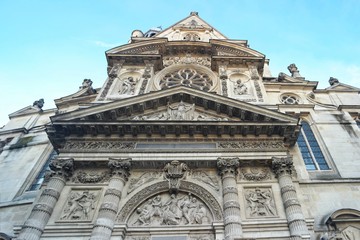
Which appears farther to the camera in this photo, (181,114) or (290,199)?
(181,114)

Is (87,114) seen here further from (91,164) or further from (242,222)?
(242,222)

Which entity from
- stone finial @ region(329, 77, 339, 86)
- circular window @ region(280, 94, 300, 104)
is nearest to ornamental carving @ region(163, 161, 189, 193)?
circular window @ region(280, 94, 300, 104)

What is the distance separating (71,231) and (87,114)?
537 centimetres

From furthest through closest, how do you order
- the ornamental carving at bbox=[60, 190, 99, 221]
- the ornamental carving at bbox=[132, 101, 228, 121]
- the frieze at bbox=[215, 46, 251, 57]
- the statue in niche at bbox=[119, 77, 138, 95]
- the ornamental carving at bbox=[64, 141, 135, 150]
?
the frieze at bbox=[215, 46, 251, 57]
the statue in niche at bbox=[119, 77, 138, 95]
the ornamental carving at bbox=[132, 101, 228, 121]
the ornamental carving at bbox=[64, 141, 135, 150]
the ornamental carving at bbox=[60, 190, 99, 221]

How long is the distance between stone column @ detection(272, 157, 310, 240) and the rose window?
7.82 m

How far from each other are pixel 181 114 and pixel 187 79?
5757 mm

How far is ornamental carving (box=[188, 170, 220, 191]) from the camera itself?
41.4 feet

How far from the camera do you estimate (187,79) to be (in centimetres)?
2005

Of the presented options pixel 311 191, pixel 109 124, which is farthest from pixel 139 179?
pixel 311 191

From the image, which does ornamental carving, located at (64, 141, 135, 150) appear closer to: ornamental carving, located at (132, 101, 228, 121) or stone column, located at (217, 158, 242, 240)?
ornamental carving, located at (132, 101, 228, 121)

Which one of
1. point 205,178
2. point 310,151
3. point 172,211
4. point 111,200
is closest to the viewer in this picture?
point 111,200

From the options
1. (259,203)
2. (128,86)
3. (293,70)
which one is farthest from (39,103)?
(293,70)

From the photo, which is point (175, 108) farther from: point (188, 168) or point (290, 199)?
point (290, 199)

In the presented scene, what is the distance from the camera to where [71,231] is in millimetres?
11148
